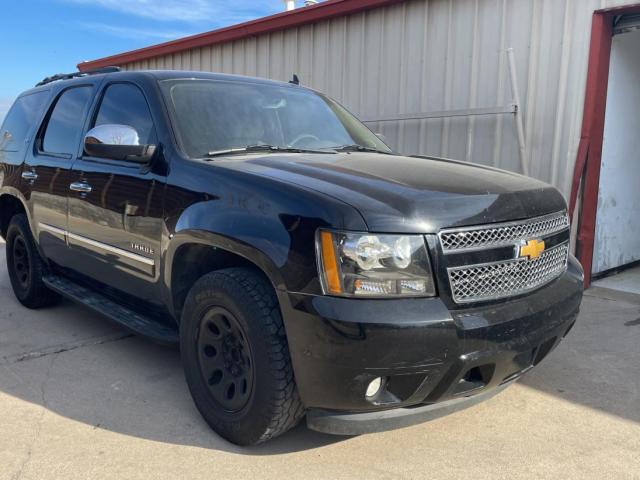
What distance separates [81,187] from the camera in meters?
3.85

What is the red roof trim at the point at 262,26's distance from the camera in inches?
291

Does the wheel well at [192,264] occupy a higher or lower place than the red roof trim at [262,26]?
lower

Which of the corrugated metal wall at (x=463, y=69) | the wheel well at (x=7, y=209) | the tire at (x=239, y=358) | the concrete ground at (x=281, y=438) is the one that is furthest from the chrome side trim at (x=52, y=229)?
the corrugated metal wall at (x=463, y=69)

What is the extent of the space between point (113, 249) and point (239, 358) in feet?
4.34

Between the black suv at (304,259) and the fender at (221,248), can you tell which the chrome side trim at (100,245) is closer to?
the black suv at (304,259)

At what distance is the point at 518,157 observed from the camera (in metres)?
6.19

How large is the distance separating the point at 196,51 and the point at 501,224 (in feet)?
29.9

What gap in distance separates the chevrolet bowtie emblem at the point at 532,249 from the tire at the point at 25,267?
3.84m

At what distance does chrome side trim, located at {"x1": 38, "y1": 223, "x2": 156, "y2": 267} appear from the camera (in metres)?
3.30

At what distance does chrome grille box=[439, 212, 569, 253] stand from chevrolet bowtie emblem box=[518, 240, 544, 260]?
3 centimetres

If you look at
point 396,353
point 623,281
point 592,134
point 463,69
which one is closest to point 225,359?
point 396,353

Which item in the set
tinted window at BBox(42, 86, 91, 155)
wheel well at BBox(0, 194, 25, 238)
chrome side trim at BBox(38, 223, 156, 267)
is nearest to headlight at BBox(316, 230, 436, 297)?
chrome side trim at BBox(38, 223, 156, 267)

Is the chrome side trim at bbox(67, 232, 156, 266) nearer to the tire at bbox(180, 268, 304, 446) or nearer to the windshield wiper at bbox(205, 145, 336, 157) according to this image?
the tire at bbox(180, 268, 304, 446)

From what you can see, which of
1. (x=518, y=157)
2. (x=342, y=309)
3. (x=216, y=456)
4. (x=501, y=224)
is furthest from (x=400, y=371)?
(x=518, y=157)
